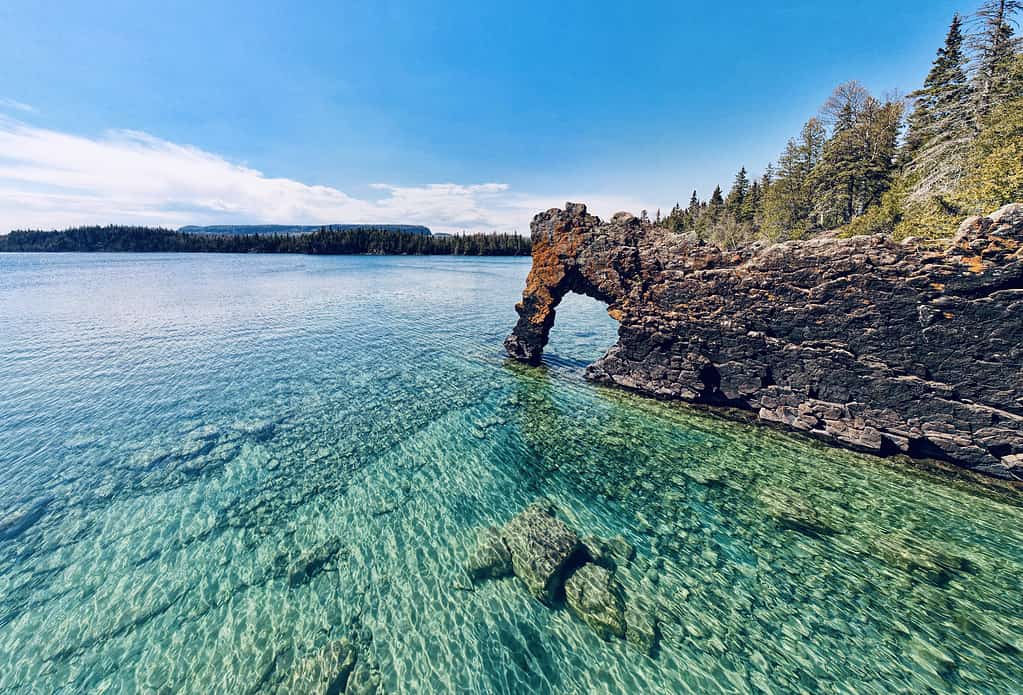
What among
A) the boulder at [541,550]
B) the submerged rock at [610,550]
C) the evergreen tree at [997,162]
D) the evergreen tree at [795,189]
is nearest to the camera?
the boulder at [541,550]

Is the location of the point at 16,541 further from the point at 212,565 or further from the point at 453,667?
the point at 453,667

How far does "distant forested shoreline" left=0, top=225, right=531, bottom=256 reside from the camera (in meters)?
148

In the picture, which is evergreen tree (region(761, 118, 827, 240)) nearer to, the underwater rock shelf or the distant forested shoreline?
the underwater rock shelf

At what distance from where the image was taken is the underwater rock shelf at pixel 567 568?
739 centimetres

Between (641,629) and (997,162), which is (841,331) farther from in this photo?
(997,162)

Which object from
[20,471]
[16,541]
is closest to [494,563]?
[16,541]

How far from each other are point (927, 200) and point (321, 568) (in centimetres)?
3808

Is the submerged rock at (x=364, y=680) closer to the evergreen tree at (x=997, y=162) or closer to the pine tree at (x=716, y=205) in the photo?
the evergreen tree at (x=997, y=162)

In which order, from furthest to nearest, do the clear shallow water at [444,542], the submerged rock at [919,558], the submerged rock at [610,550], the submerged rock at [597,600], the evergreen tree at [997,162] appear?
the evergreen tree at [997,162] < the submerged rock at [610,550] < the submerged rock at [919,558] < the submerged rock at [597,600] < the clear shallow water at [444,542]

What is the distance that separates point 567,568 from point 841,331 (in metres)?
14.0

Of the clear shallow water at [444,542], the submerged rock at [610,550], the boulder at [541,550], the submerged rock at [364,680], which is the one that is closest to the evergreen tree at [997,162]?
the clear shallow water at [444,542]

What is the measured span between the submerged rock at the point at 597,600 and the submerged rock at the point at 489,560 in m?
1.59

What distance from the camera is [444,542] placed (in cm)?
941

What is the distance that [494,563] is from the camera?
8773 millimetres
